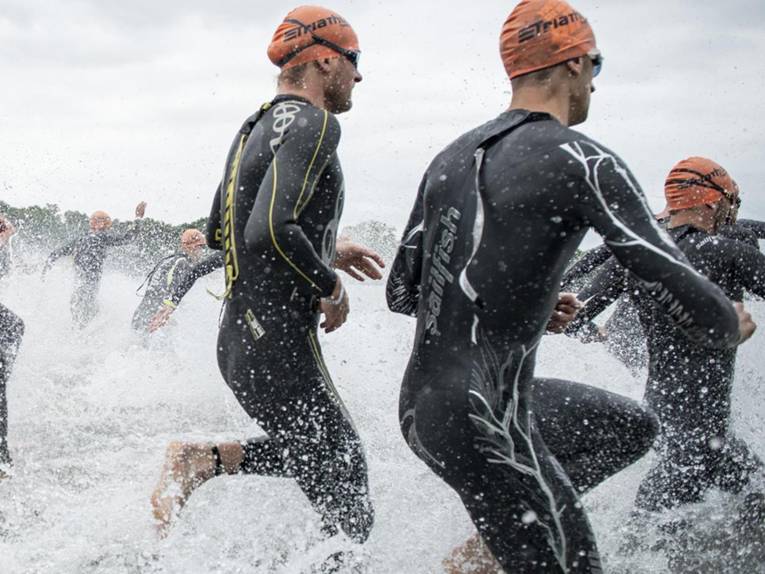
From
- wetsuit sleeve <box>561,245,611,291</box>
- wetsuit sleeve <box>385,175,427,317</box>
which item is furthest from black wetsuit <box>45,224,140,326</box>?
wetsuit sleeve <box>385,175,427,317</box>

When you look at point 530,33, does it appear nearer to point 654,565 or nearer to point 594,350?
point 654,565

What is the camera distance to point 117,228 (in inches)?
593

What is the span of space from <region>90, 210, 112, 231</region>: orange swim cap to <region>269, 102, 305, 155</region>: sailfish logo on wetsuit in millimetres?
12059

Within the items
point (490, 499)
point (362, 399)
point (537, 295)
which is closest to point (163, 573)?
point (490, 499)

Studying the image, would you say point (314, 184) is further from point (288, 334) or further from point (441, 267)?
point (441, 267)

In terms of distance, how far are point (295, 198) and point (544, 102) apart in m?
0.92

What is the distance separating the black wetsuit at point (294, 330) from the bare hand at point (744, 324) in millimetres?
1361

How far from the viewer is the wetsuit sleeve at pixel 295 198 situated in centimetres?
288

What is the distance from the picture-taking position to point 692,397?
13.4 ft

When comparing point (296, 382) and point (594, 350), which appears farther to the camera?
point (594, 350)

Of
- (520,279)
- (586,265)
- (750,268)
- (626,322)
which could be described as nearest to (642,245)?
(520,279)

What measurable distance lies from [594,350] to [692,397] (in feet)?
14.9

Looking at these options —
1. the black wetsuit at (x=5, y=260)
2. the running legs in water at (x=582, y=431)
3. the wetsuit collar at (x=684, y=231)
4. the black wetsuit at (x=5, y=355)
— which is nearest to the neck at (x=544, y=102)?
the running legs in water at (x=582, y=431)

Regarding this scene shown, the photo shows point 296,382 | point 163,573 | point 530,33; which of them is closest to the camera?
point 530,33
